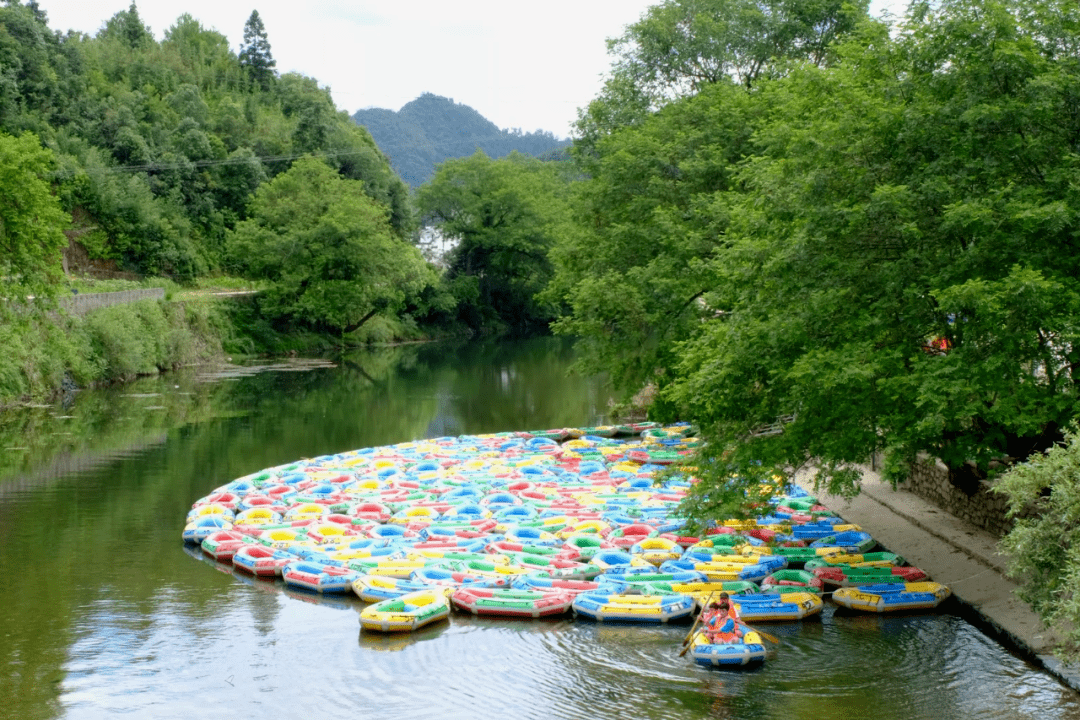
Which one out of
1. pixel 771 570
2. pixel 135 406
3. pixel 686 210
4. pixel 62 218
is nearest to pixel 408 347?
pixel 135 406

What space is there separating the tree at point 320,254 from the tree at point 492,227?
39.8 ft

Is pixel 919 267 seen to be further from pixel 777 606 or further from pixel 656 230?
pixel 656 230

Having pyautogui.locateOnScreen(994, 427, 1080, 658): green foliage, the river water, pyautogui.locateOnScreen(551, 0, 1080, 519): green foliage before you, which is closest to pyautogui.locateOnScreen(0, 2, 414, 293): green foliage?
the river water

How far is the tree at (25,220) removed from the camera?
28.7 metres

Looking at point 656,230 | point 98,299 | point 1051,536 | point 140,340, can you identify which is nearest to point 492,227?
point 140,340

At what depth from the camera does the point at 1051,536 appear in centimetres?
998

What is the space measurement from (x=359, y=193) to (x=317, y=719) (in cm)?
5740

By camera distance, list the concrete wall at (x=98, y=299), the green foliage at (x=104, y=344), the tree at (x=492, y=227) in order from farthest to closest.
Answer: the tree at (x=492, y=227) → the concrete wall at (x=98, y=299) → the green foliage at (x=104, y=344)

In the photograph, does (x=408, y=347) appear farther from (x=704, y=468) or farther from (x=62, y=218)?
(x=704, y=468)

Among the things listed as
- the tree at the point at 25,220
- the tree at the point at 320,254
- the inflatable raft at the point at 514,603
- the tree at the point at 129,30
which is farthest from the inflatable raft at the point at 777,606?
the tree at the point at 129,30

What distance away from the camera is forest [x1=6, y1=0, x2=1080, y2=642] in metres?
12.6

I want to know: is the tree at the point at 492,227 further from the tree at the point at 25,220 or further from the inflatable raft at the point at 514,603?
the inflatable raft at the point at 514,603

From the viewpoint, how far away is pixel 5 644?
13188 millimetres

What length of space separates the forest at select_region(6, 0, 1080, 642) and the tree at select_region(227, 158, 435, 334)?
0.53ft
